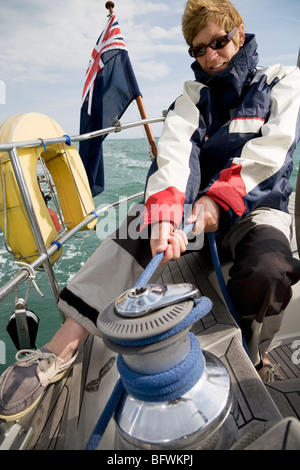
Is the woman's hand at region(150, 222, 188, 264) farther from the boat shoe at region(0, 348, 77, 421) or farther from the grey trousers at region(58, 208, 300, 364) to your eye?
the boat shoe at region(0, 348, 77, 421)

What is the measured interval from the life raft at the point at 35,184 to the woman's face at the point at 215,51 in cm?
109

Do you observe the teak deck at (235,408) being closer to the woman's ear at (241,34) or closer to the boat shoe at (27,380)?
the boat shoe at (27,380)

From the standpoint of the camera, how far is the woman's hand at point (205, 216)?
1.15m

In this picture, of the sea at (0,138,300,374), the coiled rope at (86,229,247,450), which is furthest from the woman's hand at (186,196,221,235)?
the sea at (0,138,300,374)

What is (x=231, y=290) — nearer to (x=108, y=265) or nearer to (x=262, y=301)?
(x=262, y=301)

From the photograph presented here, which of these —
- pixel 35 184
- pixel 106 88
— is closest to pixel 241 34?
pixel 35 184

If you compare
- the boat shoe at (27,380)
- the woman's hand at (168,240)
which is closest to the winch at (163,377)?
the woman's hand at (168,240)

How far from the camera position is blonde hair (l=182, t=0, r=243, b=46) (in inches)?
54.9

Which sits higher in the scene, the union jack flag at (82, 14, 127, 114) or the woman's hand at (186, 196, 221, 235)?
the union jack flag at (82, 14, 127, 114)

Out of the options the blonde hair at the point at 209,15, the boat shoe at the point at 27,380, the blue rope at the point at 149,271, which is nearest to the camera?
the blue rope at the point at 149,271

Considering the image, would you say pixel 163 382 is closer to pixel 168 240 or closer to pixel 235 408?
pixel 235 408

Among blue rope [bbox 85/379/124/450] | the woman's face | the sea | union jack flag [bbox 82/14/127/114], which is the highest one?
union jack flag [bbox 82/14/127/114]

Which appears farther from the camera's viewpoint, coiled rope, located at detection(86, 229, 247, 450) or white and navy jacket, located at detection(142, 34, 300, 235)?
white and navy jacket, located at detection(142, 34, 300, 235)

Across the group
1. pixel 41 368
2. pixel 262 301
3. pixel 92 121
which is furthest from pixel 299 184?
pixel 92 121
